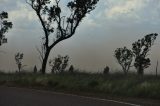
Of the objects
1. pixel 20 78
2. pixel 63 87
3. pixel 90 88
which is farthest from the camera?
pixel 20 78

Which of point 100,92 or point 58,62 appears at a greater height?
point 58,62

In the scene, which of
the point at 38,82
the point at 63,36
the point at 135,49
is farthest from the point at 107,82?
the point at 135,49

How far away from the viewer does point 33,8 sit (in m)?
45.6

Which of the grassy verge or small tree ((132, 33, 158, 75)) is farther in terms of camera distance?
small tree ((132, 33, 158, 75))

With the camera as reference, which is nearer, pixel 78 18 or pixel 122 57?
pixel 78 18

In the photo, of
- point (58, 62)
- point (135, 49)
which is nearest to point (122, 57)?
point (135, 49)

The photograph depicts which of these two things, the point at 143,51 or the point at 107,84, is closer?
the point at 107,84

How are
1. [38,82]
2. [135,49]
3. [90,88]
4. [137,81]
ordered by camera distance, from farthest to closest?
[135,49]
[38,82]
[90,88]
[137,81]

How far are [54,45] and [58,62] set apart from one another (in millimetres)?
43038

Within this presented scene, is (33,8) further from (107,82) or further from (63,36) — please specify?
(107,82)

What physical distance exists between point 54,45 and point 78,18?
351cm

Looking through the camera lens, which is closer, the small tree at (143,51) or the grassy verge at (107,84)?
the grassy verge at (107,84)

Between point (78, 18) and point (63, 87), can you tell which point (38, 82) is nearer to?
point (63, 87)

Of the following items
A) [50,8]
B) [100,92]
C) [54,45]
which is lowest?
[100,92]
